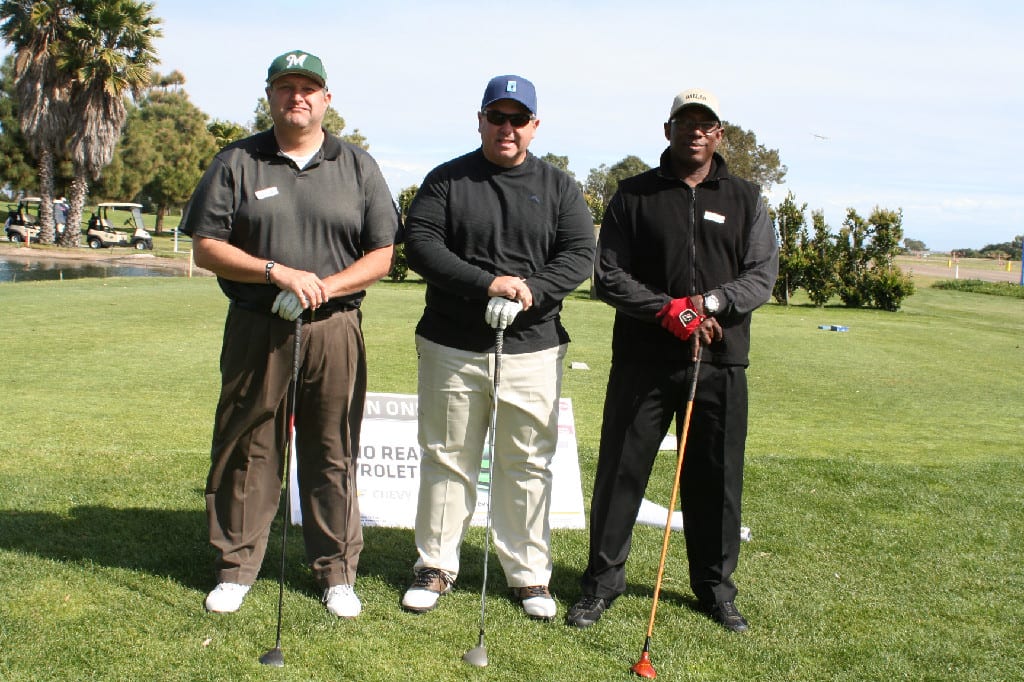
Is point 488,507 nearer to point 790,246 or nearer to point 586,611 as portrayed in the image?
point 586,611

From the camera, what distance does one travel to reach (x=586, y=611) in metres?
3.99

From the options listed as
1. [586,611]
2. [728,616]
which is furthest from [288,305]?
[728,616]

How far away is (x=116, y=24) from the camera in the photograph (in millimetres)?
37281

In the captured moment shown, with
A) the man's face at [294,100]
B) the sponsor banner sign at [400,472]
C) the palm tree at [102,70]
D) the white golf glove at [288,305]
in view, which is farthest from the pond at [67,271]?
the white golf glove at [288,305]

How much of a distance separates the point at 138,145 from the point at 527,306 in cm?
5773

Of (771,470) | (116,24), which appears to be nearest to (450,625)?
(771,470)

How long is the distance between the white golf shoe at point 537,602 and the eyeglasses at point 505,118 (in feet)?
6.40

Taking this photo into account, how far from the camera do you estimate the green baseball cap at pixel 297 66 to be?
12.7ft

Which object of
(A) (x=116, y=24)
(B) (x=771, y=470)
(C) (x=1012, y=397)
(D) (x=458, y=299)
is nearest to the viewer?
(D) (x=458, y=299)

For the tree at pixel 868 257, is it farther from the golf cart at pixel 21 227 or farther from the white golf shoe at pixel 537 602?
the golf cart at pixel 21 227

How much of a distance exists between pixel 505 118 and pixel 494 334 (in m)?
0.89

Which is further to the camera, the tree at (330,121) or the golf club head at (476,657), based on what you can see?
the tree at (330,121)

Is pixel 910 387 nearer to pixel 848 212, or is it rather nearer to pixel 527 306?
pixel 527 306

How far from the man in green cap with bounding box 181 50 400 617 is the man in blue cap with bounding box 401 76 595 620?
11.1 inches
